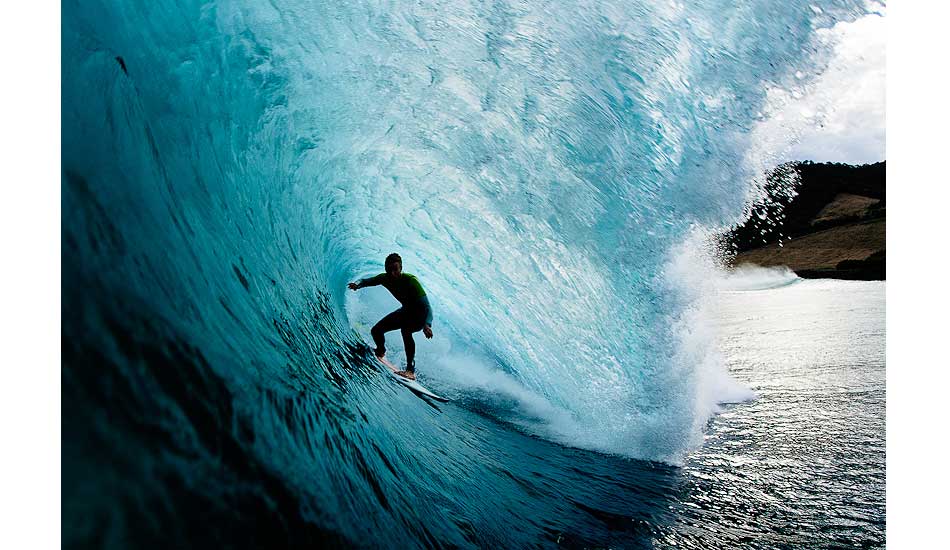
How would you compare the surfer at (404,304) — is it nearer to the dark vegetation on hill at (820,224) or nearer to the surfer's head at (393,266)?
the surfer's head at (393,266)

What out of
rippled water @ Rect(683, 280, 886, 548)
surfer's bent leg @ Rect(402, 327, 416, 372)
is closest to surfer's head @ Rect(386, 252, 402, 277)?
surfer's bent leg @ Rect(402, 327, 416, 372)

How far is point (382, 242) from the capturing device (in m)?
4.67

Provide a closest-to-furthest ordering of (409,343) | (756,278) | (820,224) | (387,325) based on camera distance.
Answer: (387,325)
(409,343)
(820,224)
(756,278)

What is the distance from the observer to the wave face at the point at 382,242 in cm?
217

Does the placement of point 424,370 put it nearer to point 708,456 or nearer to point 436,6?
point 708,456

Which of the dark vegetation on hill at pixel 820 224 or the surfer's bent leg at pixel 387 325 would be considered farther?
the dark vegetation on hill at pixel 820 224

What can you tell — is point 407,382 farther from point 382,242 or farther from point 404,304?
point 382,242

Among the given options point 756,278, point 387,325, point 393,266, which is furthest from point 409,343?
point 756,278

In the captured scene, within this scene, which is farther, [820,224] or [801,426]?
[820,224]

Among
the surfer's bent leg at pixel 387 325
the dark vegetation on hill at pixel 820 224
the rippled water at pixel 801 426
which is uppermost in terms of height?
the dark vegetation on hill at pixel 820 224

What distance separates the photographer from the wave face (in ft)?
7.12

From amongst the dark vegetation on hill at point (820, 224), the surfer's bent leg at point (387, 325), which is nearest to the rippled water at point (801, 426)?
the dark vegetation on hill at point (820, 224)
